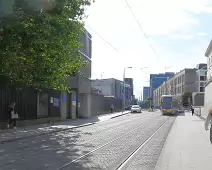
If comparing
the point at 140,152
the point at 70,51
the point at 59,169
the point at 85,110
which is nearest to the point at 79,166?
the point at 59,169

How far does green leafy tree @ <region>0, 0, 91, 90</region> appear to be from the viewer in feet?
52.0

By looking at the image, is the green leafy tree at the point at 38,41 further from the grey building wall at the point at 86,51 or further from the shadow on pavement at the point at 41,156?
the grey building wall at the point at 86,51

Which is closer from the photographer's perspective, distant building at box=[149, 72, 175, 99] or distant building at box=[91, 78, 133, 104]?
Answer: distant building at box=[91, 78, 133, 104]

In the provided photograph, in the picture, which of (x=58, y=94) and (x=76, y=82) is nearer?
(x=58, y=94)

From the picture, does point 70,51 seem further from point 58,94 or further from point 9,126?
point 58,94

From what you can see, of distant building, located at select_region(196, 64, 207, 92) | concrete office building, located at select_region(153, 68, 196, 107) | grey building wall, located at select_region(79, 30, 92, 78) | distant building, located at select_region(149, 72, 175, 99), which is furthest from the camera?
distant building, located at select_region(149, 72, 175, 99)

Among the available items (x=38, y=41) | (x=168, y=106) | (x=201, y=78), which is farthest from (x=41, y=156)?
(x=201, y=78)

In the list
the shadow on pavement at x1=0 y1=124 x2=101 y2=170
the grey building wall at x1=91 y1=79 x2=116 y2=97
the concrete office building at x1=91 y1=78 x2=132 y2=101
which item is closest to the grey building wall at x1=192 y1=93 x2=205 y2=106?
the concrete office building at x1=91 y1=78 x2=132 y2=101

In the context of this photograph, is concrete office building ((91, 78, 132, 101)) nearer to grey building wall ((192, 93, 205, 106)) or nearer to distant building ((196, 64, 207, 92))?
distant building ((196, 64, 207, 92))

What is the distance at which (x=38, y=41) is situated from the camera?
16.8 metres

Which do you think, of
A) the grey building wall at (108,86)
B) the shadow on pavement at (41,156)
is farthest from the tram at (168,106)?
the grey building wall at (108,86)

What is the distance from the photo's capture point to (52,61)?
22.1 meters

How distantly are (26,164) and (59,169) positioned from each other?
1.29 meters

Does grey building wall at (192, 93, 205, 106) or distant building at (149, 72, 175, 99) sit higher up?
distant building at (149, 72, 175, 99)
